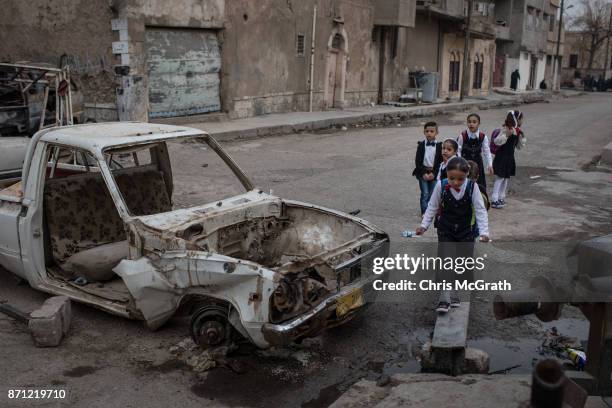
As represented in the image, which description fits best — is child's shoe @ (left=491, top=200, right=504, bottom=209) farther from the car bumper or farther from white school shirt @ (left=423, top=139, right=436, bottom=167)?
the car bumper

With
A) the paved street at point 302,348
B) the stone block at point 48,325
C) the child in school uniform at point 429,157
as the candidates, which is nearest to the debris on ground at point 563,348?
the paved street at point 302,348

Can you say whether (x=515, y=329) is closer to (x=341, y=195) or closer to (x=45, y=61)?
(x=341, y=195)

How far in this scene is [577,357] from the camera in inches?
169

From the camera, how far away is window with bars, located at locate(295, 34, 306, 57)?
2164 cm

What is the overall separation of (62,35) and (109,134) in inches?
443

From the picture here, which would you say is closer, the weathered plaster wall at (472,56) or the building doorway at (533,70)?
the weathered plaster wall at (472,56)

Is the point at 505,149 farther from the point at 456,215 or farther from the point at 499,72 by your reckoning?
the point at 499,72

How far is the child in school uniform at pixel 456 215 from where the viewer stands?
486 cm

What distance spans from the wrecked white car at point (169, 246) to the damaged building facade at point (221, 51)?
9.44 meters

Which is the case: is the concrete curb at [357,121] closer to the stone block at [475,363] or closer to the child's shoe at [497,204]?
the child's shoe at [497,204]

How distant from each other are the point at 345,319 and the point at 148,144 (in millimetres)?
2351

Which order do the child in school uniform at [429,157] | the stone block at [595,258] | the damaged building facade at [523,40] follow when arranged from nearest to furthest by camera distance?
the stone block at [595,258] < the child in school uniform at [429,157] < the damaged building facade at [523,40]

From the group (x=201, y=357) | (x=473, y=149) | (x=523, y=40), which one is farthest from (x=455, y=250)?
(x=523, y=40)

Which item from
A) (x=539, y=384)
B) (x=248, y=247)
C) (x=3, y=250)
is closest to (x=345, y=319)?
(x=248, y=247)
